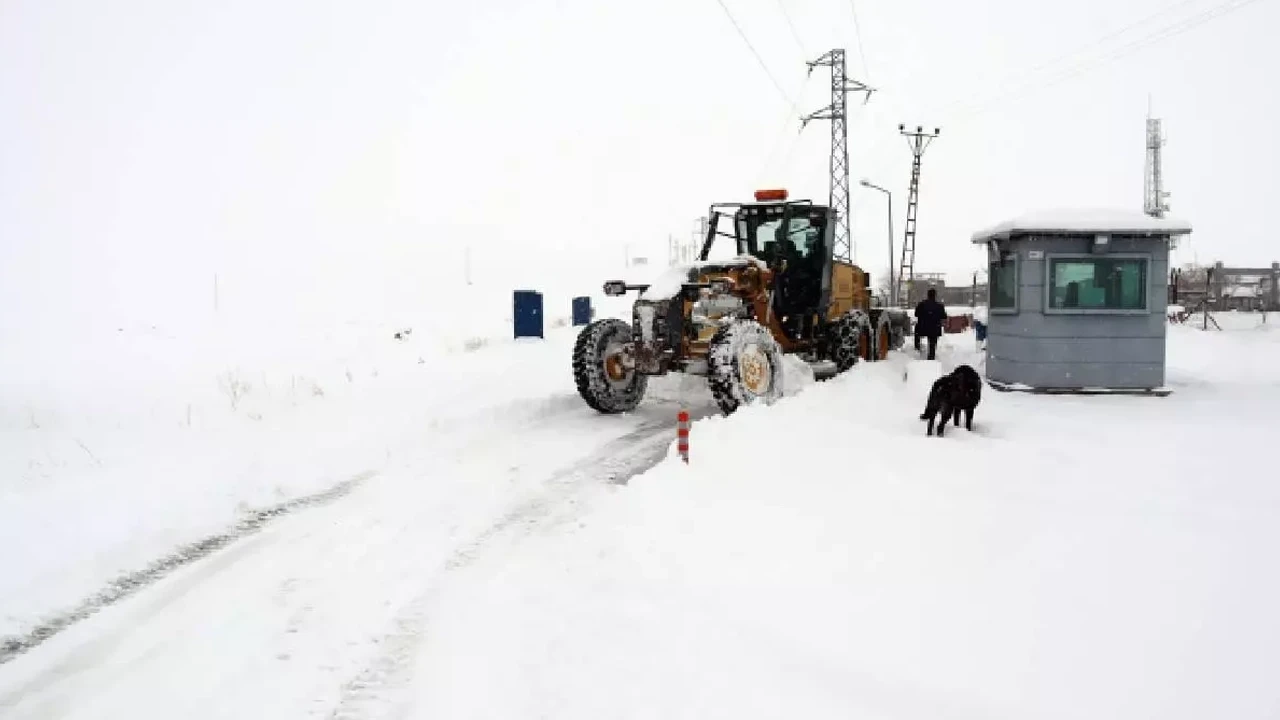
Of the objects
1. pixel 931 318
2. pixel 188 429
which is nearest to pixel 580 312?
pixel 931 318

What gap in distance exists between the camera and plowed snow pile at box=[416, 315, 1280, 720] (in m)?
3.30

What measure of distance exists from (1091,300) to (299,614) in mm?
11935

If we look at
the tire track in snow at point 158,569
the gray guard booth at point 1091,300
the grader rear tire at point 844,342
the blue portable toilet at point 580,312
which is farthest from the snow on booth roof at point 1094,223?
the blue portable toilet at point 580,312

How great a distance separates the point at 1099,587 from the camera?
165 inches

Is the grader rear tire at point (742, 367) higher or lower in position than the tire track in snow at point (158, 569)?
higher

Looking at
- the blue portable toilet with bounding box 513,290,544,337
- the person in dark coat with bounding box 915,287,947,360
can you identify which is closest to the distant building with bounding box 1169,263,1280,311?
the person in dark coat with bounding box 915,287,947,360

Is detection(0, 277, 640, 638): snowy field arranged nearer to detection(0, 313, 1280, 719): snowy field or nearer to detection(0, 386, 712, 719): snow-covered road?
detection(0, 313, 1280, 719): snowy field

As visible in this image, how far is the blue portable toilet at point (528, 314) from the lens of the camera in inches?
733

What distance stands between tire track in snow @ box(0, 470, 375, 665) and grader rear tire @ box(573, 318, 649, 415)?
348 centimetres

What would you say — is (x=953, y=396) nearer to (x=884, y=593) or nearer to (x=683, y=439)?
(x=683, y=439)

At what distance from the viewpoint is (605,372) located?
9.99 m

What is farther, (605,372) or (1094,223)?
(1094,223)

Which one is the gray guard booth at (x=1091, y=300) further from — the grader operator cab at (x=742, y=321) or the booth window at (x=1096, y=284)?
the grader operator cab at (x=742, y=321)

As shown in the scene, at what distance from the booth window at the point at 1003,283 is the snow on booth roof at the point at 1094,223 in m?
0.69
